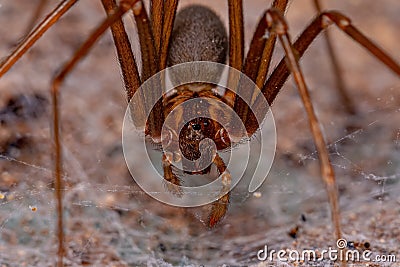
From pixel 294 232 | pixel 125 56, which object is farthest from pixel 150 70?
pixel 294 232

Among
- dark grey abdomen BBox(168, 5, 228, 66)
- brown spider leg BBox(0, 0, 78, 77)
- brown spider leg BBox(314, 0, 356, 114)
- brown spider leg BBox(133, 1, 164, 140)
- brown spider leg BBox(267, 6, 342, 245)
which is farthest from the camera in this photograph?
brown spider leg BBox(314, 0, 356, 114)

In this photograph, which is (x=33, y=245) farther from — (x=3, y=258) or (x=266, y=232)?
(x=266, y=232)

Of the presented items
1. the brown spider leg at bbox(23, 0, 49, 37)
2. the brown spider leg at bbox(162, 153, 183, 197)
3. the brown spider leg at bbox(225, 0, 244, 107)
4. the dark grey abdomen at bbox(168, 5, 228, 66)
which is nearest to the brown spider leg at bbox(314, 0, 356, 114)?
the dark grey abdomen at bbox(168, 5, 228, 66)

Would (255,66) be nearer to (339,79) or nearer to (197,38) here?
(197,38)

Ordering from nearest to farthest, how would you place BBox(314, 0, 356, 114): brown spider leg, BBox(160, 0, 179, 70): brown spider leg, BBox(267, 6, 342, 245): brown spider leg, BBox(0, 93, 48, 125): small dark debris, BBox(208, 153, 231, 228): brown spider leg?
1. BBox(267, 6, 342, 245): brown spider leg
2. BBox(208, 153, 231, 228): brown spider leg
3. BBox(160, 0, 179, 70): brown spider leg
4. BBox(0, 93, 48, 125): small dark debris
5. BBox(314, 0, 356, 114): brown spider leg

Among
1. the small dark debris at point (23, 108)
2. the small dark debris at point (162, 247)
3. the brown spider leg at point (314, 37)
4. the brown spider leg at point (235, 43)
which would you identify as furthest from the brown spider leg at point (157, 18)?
the small dark debris at point (23, 108)

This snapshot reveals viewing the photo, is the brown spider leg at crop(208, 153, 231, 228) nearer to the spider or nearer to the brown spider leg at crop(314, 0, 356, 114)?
the spider

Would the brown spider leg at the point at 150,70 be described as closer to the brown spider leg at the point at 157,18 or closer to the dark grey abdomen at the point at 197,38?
the brown spider leg at the point at 157,18

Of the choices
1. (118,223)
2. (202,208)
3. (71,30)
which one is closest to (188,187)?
(202,208)
